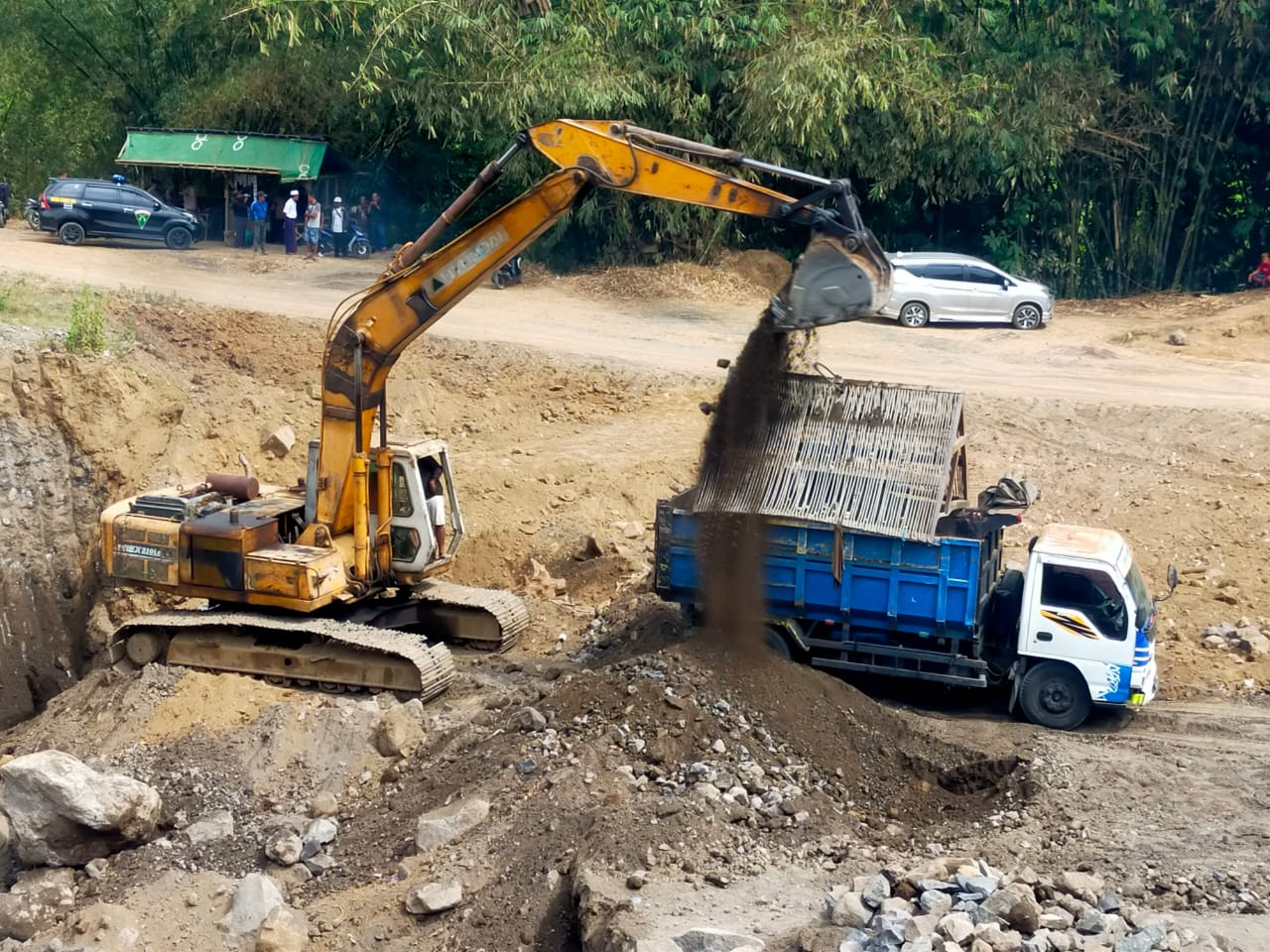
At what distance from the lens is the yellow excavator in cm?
1221

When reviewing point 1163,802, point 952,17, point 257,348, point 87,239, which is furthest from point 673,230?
point 1163,802

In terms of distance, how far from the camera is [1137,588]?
42.3 feet

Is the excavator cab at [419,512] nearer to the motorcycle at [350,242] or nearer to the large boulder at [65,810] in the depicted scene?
the large boulder at [65,810]

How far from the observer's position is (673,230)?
92.2 ft

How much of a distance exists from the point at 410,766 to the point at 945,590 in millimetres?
4836

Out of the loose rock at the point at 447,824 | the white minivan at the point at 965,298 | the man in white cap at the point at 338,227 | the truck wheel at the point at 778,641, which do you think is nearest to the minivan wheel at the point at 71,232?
the man in white cap at the point at 338,227

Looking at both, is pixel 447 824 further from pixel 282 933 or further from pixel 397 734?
pixel 397 734

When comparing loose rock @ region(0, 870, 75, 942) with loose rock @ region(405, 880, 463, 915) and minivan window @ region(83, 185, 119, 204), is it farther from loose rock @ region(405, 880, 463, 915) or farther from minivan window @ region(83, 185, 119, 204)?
minivan window @ region(83, 185, 119, 204)

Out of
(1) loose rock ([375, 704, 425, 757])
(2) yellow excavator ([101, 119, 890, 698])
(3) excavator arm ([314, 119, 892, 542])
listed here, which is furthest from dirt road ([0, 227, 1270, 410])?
(1) loose rock ([375, 704, 425, 757])

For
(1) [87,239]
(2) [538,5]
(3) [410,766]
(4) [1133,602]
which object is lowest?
(3) [410,766]

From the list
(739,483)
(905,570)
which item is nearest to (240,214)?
(739,483)

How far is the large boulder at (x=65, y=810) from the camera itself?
34.4 feet

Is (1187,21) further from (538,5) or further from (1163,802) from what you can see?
(1163,802)

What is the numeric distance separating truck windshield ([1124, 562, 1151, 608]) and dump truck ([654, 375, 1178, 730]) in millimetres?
23
